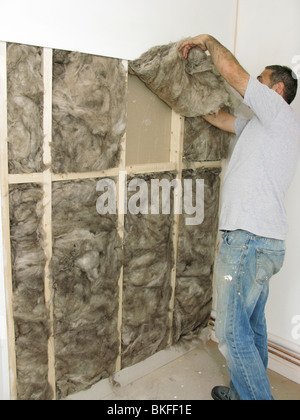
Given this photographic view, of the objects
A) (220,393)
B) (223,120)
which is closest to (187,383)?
(220,393)


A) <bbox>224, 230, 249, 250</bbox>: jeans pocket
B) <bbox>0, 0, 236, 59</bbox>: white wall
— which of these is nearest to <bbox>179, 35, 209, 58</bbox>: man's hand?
<bbox>0, 0, 236, 59</bbox>: white wall

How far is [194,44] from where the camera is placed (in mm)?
1829

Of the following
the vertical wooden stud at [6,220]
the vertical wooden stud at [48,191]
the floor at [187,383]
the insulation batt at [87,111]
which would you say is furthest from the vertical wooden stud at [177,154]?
the vertical wooden stud at [6,220]

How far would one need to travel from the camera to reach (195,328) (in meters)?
2.51

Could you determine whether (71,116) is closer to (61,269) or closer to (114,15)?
(114,15)

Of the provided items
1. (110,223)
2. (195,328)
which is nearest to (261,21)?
(110,223)

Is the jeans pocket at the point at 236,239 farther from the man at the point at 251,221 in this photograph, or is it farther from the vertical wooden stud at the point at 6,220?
the vertical wooden stud at the point at 6,220

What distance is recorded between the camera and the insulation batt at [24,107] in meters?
1.46

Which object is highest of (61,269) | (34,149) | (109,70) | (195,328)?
(109,70)

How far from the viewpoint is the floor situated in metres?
2.04

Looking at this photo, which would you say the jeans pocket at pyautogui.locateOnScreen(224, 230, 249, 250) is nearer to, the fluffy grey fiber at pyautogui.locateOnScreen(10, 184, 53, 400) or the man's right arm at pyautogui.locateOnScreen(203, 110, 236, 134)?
the man's right arm at pyautogui.locateOnScreen(203, 110, 236, 134)

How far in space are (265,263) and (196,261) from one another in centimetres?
74

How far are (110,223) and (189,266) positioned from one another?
2.34 ft

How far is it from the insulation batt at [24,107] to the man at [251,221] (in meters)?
0.80
